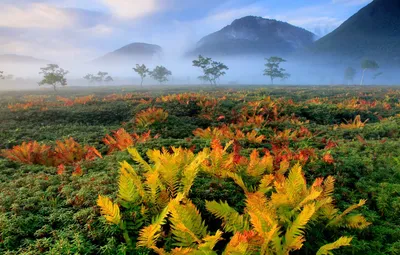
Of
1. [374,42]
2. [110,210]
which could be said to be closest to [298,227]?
[110,210]

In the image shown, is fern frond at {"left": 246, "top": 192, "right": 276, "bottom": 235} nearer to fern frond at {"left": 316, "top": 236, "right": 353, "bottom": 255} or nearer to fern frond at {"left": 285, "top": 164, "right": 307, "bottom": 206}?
fern frond at {"left": 285, "top": 164, "right": 307, "bottom": 206}

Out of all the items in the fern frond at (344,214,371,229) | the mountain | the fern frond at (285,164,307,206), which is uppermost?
the mountain

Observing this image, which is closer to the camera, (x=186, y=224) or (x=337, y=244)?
(x=337, y=244)

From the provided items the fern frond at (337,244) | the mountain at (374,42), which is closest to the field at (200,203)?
the fern frond at (337,244)

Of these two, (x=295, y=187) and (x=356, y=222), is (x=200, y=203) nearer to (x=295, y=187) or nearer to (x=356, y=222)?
(x=295, y=187)

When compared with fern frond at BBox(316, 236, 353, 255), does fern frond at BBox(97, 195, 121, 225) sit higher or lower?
higher

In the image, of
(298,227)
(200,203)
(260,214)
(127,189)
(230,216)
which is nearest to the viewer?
(298,227)

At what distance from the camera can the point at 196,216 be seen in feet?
8.38

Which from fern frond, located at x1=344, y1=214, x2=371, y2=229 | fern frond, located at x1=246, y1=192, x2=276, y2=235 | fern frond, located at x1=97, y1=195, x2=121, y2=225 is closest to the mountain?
fern frond, located at x1=344, y1=214, x2=371, y2=229

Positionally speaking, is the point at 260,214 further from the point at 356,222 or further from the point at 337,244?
the point at 356,222

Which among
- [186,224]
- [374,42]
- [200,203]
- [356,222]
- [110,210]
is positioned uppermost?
[374,42]

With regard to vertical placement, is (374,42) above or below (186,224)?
above

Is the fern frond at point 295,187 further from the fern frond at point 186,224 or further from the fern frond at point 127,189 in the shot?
the fern frond at point 127,189

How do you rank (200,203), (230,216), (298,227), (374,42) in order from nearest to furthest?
(298,227)
(230,216)
(200,203)
(374,42)
